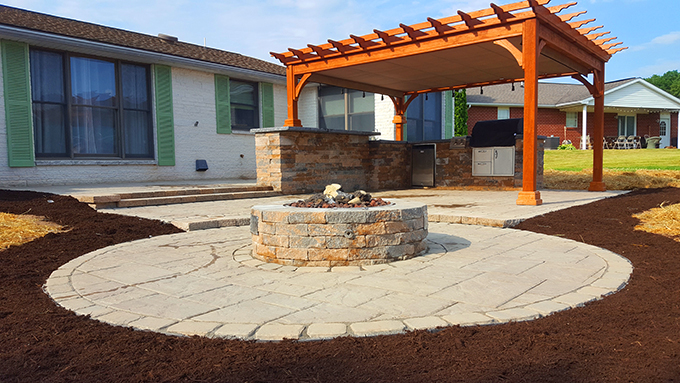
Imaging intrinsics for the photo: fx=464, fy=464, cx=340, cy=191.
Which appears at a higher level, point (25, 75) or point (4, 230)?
point (25, 75)

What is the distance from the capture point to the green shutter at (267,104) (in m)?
16.0

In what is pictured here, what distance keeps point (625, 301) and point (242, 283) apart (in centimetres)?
263

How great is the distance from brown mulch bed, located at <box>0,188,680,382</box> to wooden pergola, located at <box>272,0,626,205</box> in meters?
5.81

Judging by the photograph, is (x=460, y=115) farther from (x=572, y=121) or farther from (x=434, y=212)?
(x=434, y=212)

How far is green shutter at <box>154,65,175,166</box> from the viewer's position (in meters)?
13.2

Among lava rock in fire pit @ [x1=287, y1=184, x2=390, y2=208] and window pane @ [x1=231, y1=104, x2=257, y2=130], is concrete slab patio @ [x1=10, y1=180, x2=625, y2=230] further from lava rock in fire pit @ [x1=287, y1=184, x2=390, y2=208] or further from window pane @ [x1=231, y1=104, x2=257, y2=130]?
window pane @ [x1=231, y1=104, x2=257, y2=130]

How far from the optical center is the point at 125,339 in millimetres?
2445

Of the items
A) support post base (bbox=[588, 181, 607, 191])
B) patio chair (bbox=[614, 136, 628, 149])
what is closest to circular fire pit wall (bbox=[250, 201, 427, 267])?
support post base (bbox=[588, 181, 607, 191])

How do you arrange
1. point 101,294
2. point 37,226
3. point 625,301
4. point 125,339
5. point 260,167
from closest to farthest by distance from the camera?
point 125,339 < point 625,301 < point 101,294 < point 37,226 < point 260,167

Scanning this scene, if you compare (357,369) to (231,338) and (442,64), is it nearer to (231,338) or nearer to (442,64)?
(231,338)

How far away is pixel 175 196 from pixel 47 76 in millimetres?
5060

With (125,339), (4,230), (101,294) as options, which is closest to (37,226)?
(4,230)

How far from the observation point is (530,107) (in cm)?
811

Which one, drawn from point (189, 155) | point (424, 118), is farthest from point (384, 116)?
point (189, 155)
